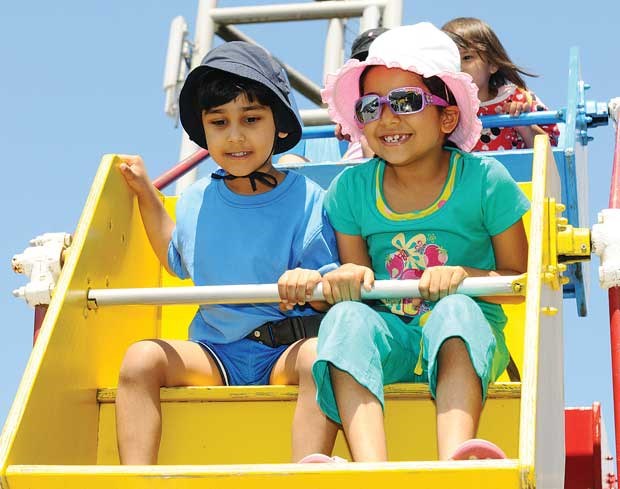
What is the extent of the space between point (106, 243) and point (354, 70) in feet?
2.81

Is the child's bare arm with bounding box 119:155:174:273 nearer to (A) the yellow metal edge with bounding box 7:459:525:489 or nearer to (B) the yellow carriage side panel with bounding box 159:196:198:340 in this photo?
(B) the yellow carriage side panel with bounding box 159:196:198:340

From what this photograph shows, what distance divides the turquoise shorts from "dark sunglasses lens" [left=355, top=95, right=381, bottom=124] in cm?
63

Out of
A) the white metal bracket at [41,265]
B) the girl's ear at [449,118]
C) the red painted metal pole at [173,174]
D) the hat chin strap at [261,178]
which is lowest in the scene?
the white metal bracket at [41,265]

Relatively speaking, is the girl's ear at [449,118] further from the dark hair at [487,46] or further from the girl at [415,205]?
the dark hair at [487,46]

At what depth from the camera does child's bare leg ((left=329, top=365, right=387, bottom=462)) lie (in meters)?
3.06

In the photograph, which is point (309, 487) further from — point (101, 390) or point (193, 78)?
point (193, 78)

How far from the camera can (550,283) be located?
3.35 meters

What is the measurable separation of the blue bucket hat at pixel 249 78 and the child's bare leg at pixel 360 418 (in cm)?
108

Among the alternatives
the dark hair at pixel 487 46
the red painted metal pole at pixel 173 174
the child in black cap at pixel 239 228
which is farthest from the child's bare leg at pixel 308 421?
the dark hair at pixel 487 46

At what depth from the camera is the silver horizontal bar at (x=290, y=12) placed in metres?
7.61

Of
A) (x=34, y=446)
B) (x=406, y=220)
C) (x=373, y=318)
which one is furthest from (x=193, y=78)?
(x=34, y=446)

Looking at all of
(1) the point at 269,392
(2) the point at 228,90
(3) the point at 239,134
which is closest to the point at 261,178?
(3) the point at 239,134

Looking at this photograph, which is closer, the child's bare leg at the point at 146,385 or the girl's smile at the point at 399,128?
the child's bare leg at the point at 146,385

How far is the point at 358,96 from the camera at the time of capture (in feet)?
13.2
